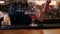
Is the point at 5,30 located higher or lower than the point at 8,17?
lower

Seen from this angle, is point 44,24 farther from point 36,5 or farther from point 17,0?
point 17,0

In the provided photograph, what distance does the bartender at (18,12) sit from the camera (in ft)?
3.94

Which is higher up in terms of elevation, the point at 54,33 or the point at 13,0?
the point at 13,0

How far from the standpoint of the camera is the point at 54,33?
49.8 inches

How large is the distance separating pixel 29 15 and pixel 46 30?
229 mm

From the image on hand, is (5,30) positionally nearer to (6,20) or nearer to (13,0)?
(6,20)

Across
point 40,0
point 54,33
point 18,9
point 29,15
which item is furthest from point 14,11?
point 54,33

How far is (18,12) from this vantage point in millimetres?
1207

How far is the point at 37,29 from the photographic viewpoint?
4.02 ft

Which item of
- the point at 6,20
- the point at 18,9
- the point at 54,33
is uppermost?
the point at 18,9

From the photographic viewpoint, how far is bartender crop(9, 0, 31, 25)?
3.94 ft

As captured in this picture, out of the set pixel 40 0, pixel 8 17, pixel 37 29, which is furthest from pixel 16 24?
pixel 40 0

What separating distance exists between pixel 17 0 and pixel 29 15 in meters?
0.19

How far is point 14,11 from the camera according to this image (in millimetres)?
1205
